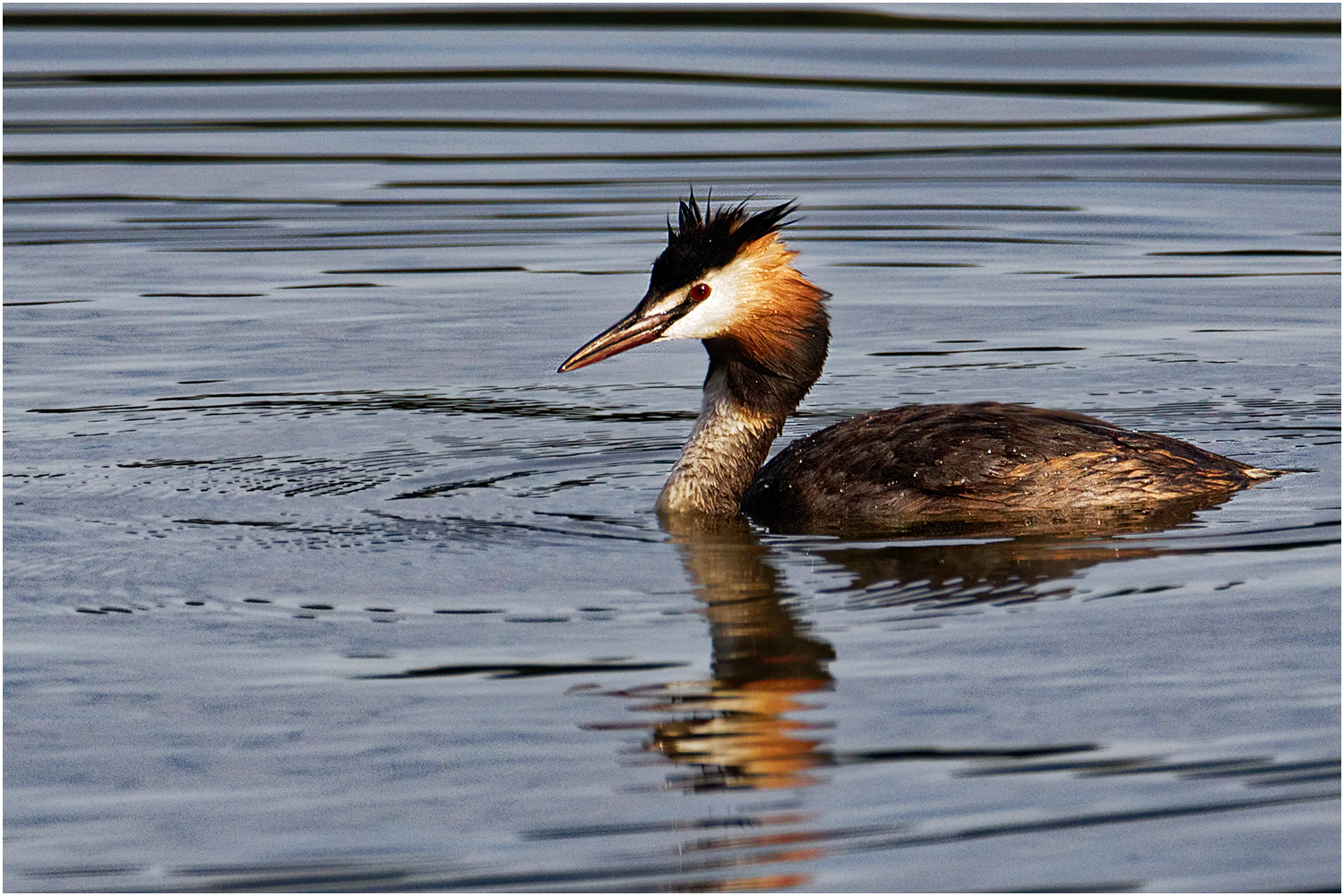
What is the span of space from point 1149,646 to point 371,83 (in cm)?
1371

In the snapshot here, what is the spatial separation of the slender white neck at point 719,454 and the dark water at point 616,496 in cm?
23

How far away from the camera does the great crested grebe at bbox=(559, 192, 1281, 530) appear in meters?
8.09

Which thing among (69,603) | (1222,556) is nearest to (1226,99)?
(1222,556)

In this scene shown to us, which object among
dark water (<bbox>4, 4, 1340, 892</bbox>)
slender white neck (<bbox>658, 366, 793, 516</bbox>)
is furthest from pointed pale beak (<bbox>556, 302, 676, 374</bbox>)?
dark water (<bbox>4, 4, 1340, 892</bbox>)

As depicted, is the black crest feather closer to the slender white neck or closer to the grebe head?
the grebe head

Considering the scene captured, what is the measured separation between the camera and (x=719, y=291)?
28.1ft

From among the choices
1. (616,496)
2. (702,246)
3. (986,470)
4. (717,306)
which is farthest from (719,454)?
(986,470)

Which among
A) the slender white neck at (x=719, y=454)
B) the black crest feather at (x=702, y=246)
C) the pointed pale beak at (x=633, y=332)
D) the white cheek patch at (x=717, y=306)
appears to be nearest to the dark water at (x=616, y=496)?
the slender white neck at (x=719, y=454)

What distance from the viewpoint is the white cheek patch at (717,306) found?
8555 mm

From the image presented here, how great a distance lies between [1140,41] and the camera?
20156 mm

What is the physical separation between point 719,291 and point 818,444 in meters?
0.71

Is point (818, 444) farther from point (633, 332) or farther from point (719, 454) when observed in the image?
point (633, 332)

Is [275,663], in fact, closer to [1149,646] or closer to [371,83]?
[1149,646]

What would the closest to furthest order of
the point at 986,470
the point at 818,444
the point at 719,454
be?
1. the point at 986,470
2. the point at 818,444
3. the point at 719,454
